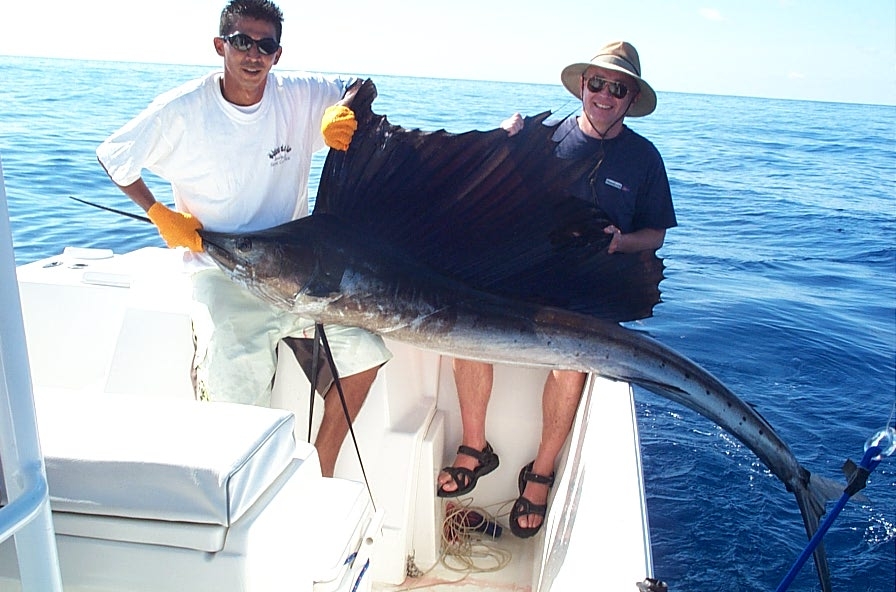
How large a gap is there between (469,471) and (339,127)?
1.06 metres

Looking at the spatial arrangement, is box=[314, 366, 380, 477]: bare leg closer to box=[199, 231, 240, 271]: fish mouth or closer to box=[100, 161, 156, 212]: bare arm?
box=[199, 231, 240, 271]: fish mouth

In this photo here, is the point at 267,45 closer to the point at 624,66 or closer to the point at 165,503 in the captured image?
the point at 624,66

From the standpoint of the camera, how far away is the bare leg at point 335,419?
202cm

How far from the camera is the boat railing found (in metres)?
0.70

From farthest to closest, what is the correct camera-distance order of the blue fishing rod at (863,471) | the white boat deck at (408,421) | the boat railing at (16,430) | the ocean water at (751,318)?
the ocean water at (751,318) < the white boat deck at (408,421) < the blue fishing rod at (863,471) < the boat railing at (16,430)

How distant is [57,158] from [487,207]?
878 centimetres

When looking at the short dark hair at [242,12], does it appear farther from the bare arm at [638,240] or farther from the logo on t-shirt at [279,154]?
the bare arm at [638,240]

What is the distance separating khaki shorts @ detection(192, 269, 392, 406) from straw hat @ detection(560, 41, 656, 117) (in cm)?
111

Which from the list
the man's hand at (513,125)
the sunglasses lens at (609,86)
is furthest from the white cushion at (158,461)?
the sunglasses lens at (609,86)

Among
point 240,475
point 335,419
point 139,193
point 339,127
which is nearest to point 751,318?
point 335,419

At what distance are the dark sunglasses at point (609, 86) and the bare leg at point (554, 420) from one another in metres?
0.88

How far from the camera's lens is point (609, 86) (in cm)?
232

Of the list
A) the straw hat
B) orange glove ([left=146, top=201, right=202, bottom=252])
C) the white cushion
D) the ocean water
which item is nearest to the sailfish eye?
orange glove ([left=146, top=201, right=202, bottom=252])

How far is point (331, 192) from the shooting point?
1879 mm
